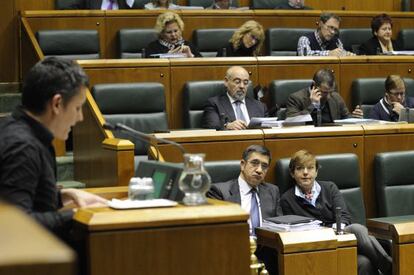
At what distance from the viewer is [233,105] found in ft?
10.4

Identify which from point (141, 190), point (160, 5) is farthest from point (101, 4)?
point (141, 190)

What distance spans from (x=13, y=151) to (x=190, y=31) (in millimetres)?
3009

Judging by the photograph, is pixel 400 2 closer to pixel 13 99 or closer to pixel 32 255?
pixel 13 99

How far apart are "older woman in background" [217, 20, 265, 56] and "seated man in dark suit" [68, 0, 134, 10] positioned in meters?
0.79

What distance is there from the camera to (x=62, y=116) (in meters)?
1.12

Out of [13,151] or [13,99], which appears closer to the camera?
[13,151]

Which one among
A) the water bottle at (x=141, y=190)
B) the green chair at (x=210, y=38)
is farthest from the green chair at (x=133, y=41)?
the water bottle at (x=141, y=190)

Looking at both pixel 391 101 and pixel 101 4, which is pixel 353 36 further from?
pixel 101 4

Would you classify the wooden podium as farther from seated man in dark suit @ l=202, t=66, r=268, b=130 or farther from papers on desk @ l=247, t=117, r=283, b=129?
seated man in dark suit @ l=202, t=66, r=268, b=130

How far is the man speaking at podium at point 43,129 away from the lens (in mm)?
1071

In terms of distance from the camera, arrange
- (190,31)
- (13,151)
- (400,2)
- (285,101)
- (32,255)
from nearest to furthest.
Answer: (32,255)
(13,151)
(285,101)
(190,31)
(400,2)

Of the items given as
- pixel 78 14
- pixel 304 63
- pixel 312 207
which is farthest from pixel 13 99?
pixel 312 207

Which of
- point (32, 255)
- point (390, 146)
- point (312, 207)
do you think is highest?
point (32, 255)

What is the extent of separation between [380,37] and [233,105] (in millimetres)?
1285
